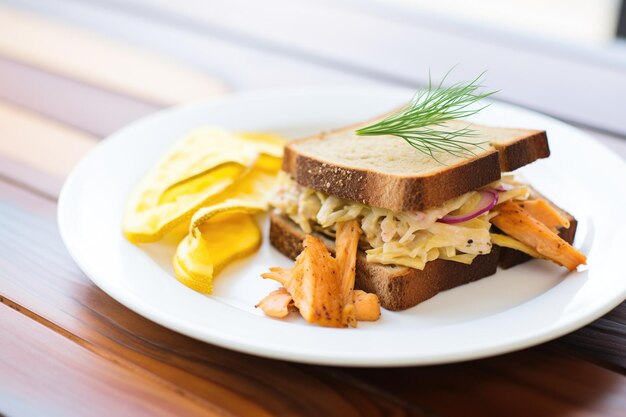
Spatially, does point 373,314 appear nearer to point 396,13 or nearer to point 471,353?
point 471,353

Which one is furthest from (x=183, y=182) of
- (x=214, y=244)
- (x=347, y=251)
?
(x=347, y=251)

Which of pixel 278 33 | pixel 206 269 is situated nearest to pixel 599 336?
pixel 206 269

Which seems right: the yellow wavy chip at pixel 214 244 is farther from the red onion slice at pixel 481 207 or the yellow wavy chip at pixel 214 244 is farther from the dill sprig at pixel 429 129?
the red onion slice at pixel 481 207

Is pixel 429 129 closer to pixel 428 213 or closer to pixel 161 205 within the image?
pixel 428 213

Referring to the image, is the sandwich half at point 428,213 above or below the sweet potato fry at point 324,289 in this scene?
above

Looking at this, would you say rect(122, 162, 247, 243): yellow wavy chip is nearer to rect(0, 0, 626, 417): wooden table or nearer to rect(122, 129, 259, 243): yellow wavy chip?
rect(122, 129, 259, 243): yellow wavy chip

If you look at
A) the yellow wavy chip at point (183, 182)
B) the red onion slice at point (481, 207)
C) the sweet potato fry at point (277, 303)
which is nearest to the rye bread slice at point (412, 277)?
the red onion slice at point (481, 207)
